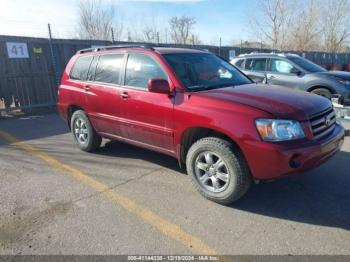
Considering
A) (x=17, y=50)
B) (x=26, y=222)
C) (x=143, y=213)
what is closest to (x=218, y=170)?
(x=143, y=213)

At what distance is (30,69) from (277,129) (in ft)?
30.2

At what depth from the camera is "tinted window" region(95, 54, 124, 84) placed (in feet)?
15.6

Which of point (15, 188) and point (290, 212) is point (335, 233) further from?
point (15, 188)

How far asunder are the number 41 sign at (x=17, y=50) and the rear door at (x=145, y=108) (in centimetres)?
666

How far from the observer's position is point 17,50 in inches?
379

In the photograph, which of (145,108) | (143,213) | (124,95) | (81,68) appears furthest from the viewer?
(81,68)

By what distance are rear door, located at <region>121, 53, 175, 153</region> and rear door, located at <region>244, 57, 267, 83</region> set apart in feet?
18.2

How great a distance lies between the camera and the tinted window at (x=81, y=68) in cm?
540

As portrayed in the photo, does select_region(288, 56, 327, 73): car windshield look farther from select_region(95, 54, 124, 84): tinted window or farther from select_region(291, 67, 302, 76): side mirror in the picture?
select_region(95, 54, 124, 84): tinted window

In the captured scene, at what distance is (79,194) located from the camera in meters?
3.98

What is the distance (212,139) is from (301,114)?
985mm

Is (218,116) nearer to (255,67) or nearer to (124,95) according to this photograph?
(124,95)

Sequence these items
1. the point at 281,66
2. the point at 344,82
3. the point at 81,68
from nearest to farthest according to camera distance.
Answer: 1. the point at 81,68
2. the point at 344,82
3. the point at 281,66

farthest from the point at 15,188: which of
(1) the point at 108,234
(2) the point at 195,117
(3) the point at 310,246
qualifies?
(3) the point at 310,246
